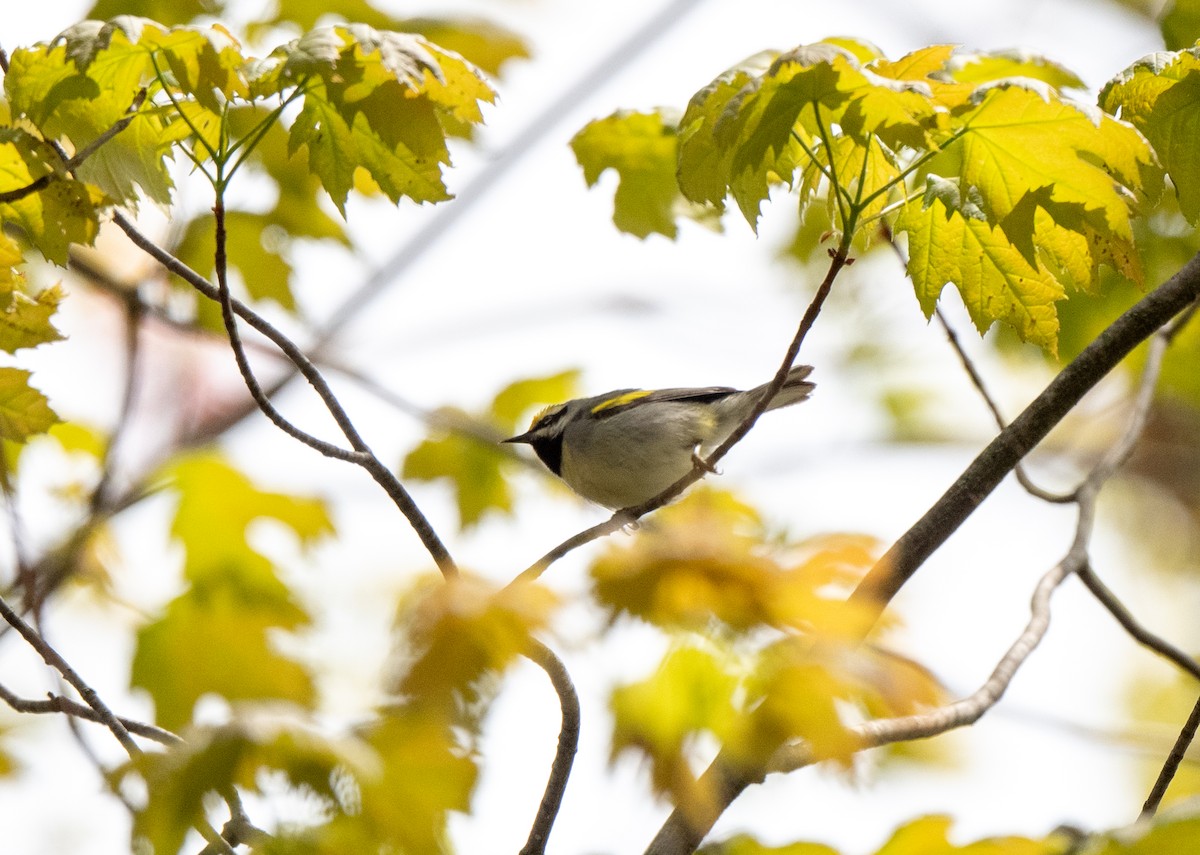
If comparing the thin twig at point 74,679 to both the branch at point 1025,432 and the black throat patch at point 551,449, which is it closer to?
the branch at point 1025,432

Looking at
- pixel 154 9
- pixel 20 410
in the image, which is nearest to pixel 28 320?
pixel 20 410

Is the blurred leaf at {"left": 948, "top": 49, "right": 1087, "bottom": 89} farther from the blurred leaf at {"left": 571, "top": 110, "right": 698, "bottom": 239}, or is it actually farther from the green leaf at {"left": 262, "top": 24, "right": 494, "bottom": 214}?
the green leaf at {"left": 262, "top": 24, "right": 494, "bottom": 214}

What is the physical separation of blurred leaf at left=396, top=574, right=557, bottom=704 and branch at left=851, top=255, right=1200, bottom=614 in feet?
3.99

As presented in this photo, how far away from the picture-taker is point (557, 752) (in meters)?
3.17

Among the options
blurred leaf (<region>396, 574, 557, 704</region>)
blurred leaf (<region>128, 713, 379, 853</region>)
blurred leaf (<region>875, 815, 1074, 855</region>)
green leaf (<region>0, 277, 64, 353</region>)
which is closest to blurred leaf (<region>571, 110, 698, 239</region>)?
green leaf (<region>0, 277, 64, 353</region>)

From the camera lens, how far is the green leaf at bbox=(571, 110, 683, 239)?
3.94 metres

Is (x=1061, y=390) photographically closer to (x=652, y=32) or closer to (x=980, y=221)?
(x=980, y=221)

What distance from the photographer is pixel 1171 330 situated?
4688mm

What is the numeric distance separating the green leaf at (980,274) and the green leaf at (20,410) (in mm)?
2433

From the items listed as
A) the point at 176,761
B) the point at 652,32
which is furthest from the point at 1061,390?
the point at 652,32

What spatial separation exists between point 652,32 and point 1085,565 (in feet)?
10.1

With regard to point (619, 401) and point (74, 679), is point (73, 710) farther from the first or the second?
point (619, 401)

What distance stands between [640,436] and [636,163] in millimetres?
2240

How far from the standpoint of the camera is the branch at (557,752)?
3045 mm
